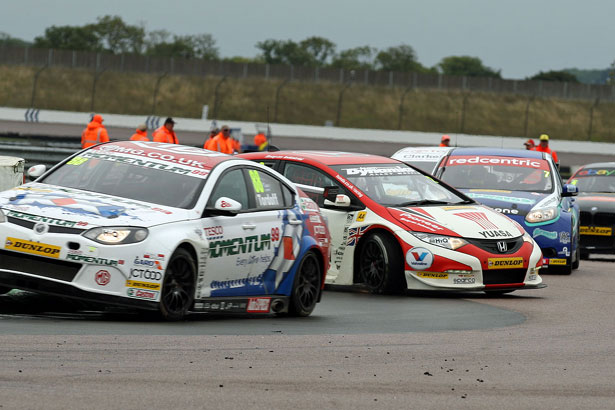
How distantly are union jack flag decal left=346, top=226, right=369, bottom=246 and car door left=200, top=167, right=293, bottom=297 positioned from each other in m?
2.20

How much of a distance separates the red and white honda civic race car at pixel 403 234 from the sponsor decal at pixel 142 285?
430 cm

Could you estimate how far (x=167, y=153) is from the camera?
9.70 m

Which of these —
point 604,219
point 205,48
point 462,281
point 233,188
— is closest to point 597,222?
point 604,219

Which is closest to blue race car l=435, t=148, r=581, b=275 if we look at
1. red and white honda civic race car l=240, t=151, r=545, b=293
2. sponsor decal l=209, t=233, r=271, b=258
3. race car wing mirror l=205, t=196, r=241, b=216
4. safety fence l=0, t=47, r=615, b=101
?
red and white honda civic race car l=240, t=151, r=545, b=293

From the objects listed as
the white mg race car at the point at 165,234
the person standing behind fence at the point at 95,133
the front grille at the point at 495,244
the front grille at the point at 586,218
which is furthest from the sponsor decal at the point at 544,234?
the person standing behind fence at the point at 95,133

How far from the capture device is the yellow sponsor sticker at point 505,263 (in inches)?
480

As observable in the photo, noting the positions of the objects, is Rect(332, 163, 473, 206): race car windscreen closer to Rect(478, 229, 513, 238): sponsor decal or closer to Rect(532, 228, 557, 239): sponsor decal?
Rect(478, 229, 513, 238): sponsor decal

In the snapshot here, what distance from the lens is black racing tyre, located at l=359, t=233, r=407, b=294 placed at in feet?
39.5

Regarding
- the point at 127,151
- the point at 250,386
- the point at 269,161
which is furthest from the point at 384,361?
the point at 269,161

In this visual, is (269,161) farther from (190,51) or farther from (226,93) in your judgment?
(190,51)

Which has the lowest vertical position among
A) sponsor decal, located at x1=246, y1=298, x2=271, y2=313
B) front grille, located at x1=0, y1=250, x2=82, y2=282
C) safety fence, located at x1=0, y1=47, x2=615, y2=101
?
sponsor decal, located at x1=246, y1=298, x2=271, y2=313

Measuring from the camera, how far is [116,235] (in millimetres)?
8148

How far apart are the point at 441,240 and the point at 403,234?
1.30 ft

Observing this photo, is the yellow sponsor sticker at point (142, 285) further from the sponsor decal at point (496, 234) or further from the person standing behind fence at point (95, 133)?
the person standing behind fence at point (95, 133)
